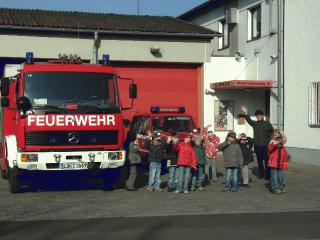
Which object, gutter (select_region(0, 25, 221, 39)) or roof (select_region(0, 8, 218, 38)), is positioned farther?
roof (select_region(0, 8, 218, 38))

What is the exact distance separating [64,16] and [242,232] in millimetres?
20395

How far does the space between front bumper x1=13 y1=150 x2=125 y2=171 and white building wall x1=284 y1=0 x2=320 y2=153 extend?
949 centimetres

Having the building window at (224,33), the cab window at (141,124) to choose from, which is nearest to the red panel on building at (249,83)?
the cab window at (141,124)

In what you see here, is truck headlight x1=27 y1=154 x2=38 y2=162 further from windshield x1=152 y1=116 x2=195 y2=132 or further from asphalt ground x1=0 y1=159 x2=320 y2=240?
windshield x1=152 y1=116 x2=195 y2=132

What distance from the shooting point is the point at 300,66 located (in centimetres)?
2183

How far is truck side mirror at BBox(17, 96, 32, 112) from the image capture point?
12.8m

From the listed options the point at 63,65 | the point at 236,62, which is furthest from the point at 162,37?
the point at 63,65

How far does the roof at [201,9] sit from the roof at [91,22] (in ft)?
Answer: 7.48

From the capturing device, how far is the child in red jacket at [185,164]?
45.2 feet

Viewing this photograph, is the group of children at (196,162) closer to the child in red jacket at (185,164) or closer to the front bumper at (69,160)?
the child in red jacket at (185,164)

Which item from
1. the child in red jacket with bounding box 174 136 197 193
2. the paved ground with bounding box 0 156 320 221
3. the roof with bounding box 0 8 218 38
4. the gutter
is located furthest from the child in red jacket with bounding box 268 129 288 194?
the roof with bounding box 0 8 218 38

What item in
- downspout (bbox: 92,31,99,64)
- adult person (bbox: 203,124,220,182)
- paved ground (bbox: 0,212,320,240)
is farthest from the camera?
downspout (bbox: 92,31,99,64)

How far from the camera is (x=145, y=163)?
680 inches

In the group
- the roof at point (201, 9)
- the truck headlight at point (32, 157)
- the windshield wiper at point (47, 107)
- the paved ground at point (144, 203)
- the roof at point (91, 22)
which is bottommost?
the paved ground at point (144, 203)
